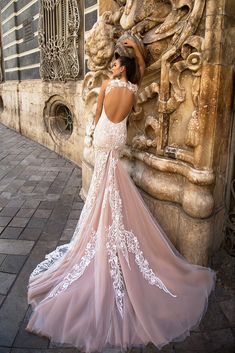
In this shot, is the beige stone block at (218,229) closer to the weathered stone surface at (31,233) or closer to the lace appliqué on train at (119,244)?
the lace appliqué on train at (119,244)

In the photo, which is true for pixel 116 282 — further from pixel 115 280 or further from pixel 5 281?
pixel 5 281

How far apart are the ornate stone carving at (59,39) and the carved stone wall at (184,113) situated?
2.92 m

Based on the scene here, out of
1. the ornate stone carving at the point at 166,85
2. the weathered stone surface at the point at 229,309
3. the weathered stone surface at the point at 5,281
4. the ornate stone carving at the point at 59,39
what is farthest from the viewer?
the ornate stone carving at the point at 59,39

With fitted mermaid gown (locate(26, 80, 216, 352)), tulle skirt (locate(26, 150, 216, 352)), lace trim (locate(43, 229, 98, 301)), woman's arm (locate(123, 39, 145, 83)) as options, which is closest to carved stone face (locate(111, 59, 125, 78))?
fitted mermaid gown (locate(26, 80, 216, 352))

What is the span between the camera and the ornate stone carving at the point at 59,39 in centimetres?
617

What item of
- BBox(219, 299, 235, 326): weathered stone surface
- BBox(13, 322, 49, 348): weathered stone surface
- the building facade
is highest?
the building facade

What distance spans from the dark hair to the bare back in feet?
0.39

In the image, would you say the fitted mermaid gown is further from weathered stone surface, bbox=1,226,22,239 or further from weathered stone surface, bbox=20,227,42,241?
weathered stone surface, bbox=1,226,22,239

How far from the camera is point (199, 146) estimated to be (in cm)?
270

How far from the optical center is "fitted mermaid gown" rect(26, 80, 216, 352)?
2283 mm

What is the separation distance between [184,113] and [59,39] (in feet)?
16.0

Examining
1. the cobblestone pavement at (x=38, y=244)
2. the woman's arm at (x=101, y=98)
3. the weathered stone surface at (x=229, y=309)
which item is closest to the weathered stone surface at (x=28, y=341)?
the cobblestone pavement at (x=38, y=244)

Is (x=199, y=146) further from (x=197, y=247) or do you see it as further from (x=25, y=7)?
(x=25, y=7)

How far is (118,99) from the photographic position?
2.57 metres
